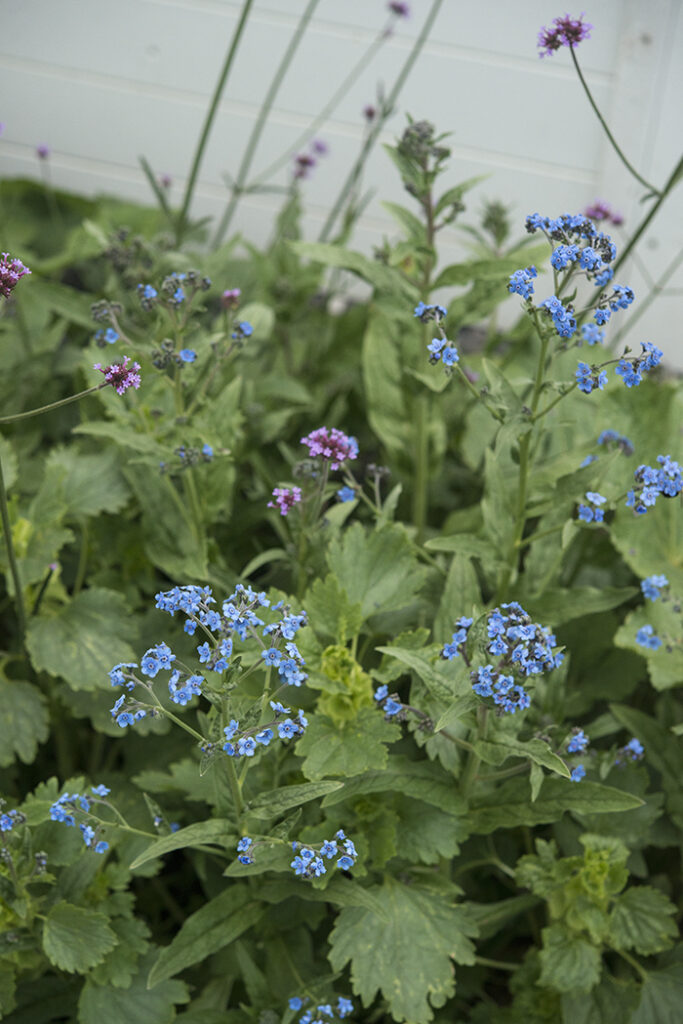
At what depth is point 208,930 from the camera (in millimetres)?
1663

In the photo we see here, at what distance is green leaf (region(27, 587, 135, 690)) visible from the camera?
1.97 m

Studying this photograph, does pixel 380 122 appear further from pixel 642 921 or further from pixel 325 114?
pixel 642 921

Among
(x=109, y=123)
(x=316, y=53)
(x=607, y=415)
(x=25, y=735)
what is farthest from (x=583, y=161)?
(x=25, y=735)

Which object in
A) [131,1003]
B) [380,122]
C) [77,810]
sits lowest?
[131,1003]

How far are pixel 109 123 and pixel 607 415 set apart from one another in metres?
2.71

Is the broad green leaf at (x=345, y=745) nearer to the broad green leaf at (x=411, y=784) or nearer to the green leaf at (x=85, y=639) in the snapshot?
the broad green leaf at (x=411, y=784)

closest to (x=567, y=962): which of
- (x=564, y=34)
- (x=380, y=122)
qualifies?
(x=564, y=34)

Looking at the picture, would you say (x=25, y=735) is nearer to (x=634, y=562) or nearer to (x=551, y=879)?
(x=551, y=879)

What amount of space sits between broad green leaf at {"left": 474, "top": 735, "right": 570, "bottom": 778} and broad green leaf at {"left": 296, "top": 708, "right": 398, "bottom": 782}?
152 mm

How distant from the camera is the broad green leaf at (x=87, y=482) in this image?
2.16 m

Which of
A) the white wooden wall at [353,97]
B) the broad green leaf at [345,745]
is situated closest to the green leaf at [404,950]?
the broad green leaf at [345,745]

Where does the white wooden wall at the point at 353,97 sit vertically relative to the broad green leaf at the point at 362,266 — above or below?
above

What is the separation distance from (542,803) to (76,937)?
2.75 ft

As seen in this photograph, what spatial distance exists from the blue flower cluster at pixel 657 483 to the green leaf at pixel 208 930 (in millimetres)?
957
